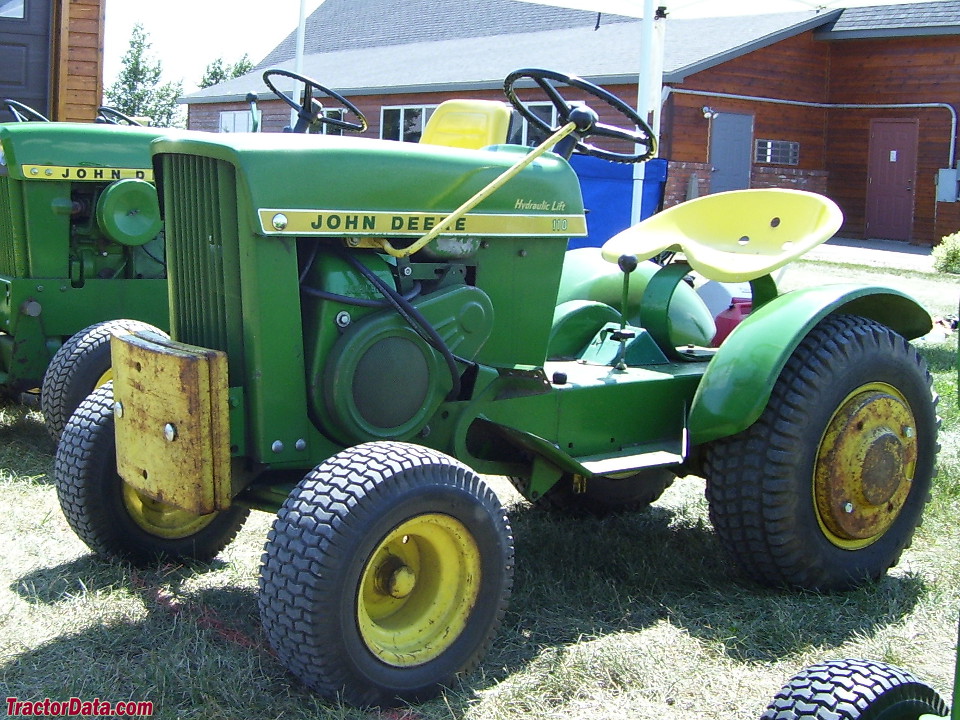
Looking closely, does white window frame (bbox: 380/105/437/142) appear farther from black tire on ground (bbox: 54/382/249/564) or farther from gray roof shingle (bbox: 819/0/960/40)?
black tire on ground (bbox: 54/382/249/564)

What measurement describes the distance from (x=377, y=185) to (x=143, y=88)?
4051cm

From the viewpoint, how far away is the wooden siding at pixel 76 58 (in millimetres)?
10180

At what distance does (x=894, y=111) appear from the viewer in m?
20.3

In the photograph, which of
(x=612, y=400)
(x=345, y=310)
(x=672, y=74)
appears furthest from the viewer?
(x=672, y=74)

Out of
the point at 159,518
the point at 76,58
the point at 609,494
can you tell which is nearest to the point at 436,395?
the point at 159,518

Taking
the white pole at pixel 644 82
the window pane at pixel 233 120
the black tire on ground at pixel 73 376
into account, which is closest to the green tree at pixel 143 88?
the window pane at pixel 233 120

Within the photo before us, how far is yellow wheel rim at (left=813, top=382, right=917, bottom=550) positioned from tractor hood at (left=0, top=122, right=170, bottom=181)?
3.51m

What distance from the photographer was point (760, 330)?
3594 millimetres

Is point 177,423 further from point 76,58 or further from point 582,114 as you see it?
point 76,58

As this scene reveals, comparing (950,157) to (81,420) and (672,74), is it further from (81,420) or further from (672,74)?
(81,420)

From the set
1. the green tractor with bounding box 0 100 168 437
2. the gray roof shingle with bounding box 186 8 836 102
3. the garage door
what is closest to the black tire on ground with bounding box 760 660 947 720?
the green tractor with bounding box 0 100 168 437

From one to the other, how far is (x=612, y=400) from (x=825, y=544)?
82 centimetres

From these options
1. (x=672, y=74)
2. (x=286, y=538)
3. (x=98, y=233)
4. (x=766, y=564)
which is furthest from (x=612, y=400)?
(x=672, y=74)

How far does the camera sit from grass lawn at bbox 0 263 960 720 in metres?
2.88
